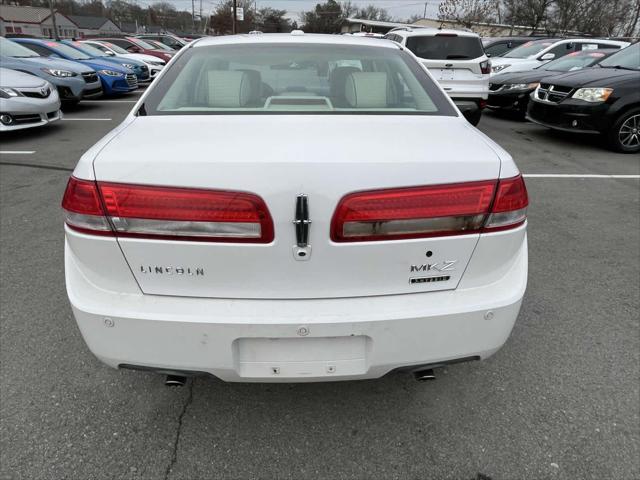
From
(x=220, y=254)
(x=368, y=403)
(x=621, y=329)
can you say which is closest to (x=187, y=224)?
(x=220, y=254)

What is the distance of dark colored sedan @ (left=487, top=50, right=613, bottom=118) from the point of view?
9227mm

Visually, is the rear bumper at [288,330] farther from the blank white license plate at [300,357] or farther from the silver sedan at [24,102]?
the silver sedan at [24,102]

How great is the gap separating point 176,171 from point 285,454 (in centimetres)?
125

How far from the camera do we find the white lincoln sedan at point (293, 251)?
1.50m

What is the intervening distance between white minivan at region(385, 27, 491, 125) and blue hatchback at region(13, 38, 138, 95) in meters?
7.90

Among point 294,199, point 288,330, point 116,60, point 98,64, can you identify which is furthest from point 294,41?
point 116,60

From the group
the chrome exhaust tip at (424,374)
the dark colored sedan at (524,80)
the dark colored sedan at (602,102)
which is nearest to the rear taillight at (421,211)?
the chrome exhaust tip at (424,374)

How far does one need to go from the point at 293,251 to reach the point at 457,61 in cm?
807

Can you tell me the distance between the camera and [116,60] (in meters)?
13.4

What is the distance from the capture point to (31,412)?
2.07 m

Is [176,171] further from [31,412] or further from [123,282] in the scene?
[31,412]

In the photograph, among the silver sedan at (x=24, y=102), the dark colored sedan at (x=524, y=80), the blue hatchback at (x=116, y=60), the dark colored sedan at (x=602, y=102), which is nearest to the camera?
the dark colored sedan at (x=602, y=102)

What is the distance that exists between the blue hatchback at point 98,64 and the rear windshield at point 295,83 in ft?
36.0

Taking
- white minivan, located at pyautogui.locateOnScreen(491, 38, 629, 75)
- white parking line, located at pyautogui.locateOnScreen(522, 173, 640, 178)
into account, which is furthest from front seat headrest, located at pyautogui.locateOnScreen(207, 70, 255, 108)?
white minivan, located at pyautogui.locateOnScreen(491, 38, 629, 75)
